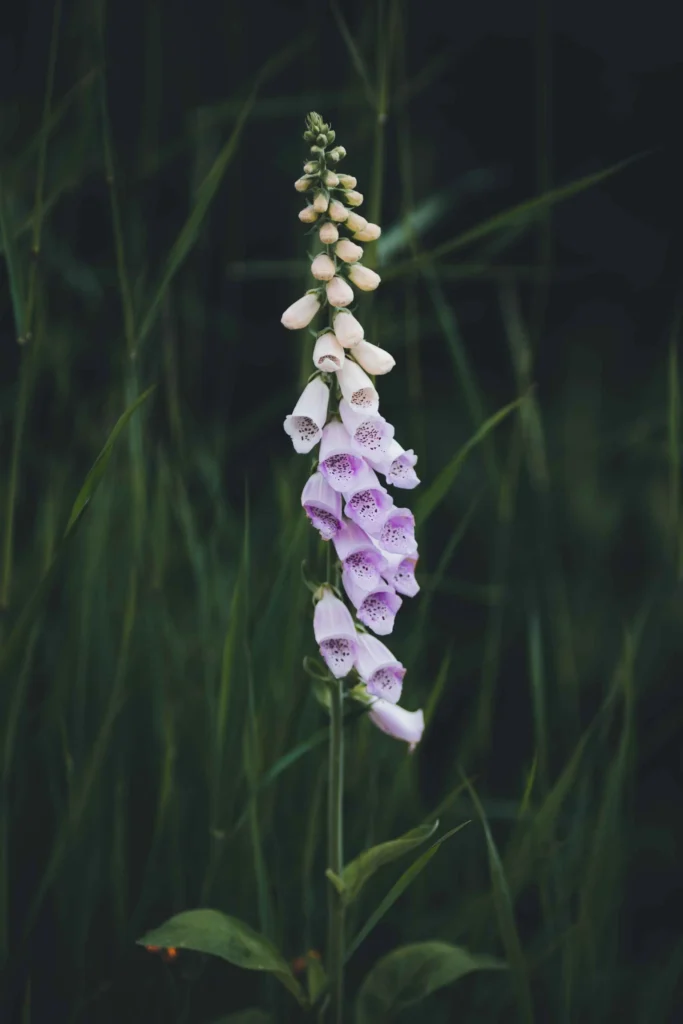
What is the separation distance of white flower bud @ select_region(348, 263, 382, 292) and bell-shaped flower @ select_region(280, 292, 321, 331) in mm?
72

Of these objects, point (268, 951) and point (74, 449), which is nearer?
point (268, 951)

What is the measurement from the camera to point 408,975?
198 centimetres

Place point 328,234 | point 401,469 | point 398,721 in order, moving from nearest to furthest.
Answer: point 328,234
point 401,469
point 398,721

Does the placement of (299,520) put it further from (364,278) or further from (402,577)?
(364,278)

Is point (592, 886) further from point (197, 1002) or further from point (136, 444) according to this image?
point (136, 444)

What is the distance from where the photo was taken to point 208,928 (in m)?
1.82

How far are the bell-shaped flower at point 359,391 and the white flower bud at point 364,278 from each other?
A: 0.45ft

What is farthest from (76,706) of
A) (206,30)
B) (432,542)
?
(206,30)

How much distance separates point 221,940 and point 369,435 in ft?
2.80

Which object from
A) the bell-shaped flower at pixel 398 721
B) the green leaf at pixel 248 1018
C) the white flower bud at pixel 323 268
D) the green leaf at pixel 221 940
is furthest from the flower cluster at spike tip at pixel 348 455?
the green leaf at pixel 248 1018

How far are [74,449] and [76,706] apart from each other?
99 centimetres

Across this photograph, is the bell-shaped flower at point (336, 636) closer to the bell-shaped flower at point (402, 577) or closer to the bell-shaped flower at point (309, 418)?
the bell-shaped flower at point (402, 577)

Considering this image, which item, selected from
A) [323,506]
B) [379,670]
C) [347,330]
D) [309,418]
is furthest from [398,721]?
[347,330]

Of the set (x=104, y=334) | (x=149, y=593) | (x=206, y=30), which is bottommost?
(x=149, y=593)
